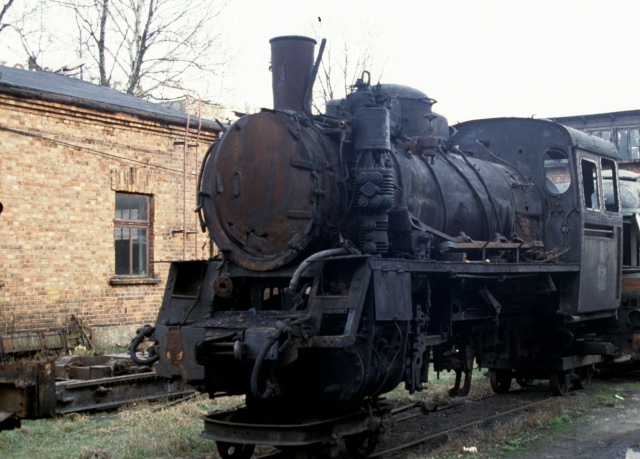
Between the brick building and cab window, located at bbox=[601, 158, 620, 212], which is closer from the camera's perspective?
cab window, located at bbox=[601, 158, 620, 212]

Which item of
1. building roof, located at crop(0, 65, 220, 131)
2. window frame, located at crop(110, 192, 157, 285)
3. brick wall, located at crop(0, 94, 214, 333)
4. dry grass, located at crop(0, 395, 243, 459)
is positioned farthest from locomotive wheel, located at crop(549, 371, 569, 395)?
building roof, located at crop(0, 65, 220, 131)

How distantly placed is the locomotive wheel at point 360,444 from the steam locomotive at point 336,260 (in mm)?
394

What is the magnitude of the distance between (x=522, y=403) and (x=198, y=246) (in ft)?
23.9

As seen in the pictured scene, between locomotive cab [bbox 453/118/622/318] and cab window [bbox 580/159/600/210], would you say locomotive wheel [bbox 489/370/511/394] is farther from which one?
cab window [bbox 580/159/600/210]

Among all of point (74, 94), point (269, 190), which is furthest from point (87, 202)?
point (269, 190)

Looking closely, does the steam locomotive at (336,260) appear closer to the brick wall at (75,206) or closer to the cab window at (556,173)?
the cab window at (556,173)

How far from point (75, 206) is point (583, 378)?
836 centimetres

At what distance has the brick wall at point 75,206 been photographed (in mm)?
12211

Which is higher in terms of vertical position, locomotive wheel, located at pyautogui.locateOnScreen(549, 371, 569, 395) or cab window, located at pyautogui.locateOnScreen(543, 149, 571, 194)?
cab window, located at pyautogui.locateOnScreen(543, 149, 571, 194)

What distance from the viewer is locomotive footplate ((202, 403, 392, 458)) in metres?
6.26

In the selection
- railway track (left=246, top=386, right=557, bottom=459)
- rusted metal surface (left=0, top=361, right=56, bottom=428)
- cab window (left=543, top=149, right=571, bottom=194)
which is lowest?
railway track (left=246, top=386, right=557, bottom=459)

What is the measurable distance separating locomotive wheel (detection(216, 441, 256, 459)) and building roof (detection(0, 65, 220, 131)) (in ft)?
25.1

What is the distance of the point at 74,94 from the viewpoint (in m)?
13.7

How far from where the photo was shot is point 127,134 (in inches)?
549
